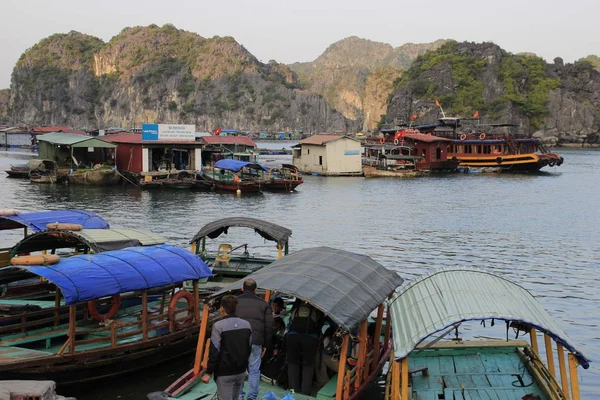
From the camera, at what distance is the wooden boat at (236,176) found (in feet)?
141

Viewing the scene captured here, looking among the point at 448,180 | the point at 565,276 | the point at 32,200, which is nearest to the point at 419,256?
the point at 565,276

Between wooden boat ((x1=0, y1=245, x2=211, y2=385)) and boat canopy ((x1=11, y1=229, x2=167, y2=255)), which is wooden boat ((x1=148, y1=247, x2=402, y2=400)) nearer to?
wooden boat ((x1=0, y1=245, x2=211, y2=385))

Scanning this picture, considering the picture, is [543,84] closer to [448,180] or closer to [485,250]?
[448,180]

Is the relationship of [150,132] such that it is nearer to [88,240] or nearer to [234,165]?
[234,165]

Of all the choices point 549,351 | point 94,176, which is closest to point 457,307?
point 549,351

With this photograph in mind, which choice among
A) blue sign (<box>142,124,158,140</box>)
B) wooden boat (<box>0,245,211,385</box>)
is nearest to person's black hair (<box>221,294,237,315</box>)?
wooden boat (<box>0,245,211,385</box>)

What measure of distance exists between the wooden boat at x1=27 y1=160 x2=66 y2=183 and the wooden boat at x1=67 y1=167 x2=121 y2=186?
1019 mm

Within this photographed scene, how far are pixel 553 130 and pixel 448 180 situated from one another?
9034 centimetres

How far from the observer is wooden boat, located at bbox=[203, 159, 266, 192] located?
141 ft

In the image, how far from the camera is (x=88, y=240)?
1334 centimetres

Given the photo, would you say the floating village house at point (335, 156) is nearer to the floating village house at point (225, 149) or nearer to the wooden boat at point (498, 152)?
the floating village house at point (225, 149)

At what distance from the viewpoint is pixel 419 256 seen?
24094 millimetres

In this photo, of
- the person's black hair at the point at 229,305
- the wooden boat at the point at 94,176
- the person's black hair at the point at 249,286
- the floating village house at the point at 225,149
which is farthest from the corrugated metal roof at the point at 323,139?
the person's black hair at the point at 229,305

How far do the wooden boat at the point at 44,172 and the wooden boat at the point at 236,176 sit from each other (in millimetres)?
11044
